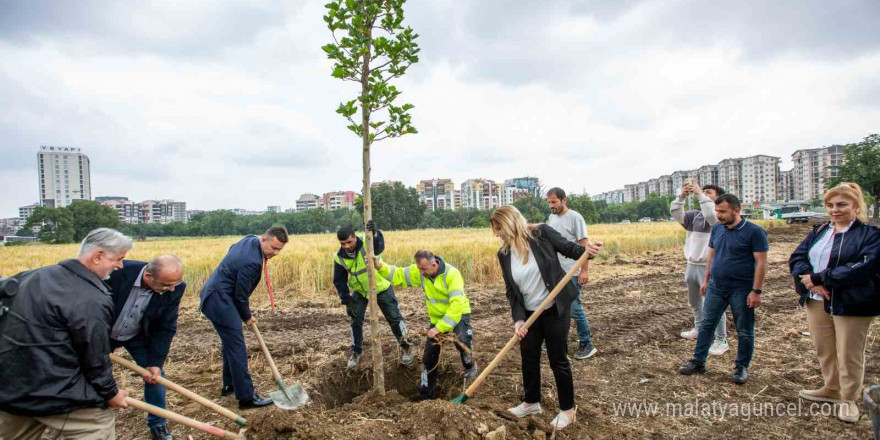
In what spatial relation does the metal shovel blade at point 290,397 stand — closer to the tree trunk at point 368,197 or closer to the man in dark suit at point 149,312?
the tree trunk at point 368,197

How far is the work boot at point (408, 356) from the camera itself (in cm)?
521

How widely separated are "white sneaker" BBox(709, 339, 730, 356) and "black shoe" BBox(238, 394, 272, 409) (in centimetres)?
510

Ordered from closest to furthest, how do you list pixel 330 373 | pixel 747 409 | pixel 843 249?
pixel 843 249 → pixel 747 409 → pixel 330 373

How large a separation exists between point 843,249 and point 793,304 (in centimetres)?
531

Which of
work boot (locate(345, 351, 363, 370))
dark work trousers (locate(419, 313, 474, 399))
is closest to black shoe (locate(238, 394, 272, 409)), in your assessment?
work boot (locate(345, 351, 363, 370))

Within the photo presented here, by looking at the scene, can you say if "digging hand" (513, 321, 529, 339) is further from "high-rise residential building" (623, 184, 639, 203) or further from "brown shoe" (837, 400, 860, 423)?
"high-rise residential building" (623, 184, 639, 203)

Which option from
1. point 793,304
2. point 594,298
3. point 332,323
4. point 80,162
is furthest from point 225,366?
point 80,162

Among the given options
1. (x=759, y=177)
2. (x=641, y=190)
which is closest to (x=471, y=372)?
(x=759, y=177)

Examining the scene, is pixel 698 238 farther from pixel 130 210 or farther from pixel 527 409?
pixel 130 210

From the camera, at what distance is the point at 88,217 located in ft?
177

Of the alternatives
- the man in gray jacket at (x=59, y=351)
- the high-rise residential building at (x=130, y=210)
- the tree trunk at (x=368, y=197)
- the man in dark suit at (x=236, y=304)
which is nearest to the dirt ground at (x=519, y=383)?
the man in dark suit at (x=236, y=304)

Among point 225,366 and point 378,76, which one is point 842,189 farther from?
point 225,366

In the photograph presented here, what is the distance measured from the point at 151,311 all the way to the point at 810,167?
5169 inches

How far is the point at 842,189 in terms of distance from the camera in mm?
3518
